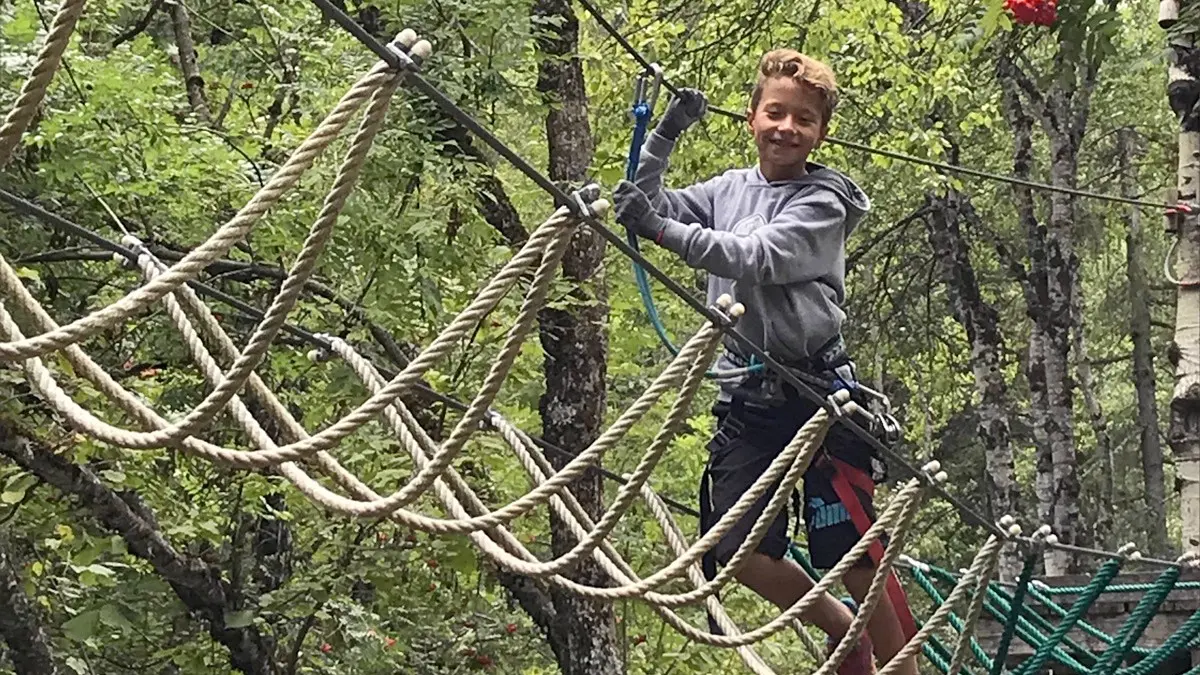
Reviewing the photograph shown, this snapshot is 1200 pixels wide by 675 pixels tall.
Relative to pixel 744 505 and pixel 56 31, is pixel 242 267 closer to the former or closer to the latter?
pixel 744 505

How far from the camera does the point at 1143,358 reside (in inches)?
415

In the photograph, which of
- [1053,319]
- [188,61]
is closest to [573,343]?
[188,61]

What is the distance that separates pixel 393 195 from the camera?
4102 millimetres

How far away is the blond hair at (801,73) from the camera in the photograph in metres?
Answer: 2.38

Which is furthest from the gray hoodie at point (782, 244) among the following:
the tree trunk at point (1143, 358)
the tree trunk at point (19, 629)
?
the tree trunk at point (1143, 358)

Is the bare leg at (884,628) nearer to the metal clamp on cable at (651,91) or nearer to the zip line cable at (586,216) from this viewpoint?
the zip line cable at (586,216)

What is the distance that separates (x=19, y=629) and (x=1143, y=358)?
8.95 metres

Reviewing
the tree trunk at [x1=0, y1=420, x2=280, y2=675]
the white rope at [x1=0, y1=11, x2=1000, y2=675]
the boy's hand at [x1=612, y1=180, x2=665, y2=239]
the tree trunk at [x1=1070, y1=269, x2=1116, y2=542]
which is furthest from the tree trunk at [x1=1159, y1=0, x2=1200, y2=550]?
the tree trunk at [x1=1070, y1=269, x2=1116, y2=542]

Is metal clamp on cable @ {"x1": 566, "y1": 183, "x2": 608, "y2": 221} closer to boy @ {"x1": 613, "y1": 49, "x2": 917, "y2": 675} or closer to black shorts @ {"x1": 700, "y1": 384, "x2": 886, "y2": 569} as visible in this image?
boy @ {"x1": 613, "y1": 49, "x2": 917, "y2": 675}

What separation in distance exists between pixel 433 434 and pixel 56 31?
11.0 feet

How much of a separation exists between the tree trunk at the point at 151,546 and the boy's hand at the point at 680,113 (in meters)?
1.96

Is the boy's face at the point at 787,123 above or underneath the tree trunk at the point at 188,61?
above

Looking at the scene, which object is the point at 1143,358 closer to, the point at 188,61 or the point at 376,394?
the point at 188,61

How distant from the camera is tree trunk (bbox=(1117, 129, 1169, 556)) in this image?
10102 millimetres
